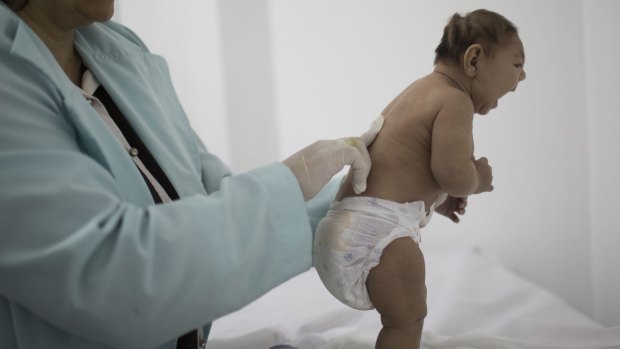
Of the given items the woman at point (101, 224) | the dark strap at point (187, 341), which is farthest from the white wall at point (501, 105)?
the dark strap at point (187, 341)

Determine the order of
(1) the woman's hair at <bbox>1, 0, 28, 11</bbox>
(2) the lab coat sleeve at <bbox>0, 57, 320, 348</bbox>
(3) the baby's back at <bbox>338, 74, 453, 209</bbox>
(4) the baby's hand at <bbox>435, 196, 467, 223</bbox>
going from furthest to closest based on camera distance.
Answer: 1. (4) the baby's hand at <bbox>435, 196, 467, 223</bbox>
2. (3) the baby's back at <bbox>338, 74, 453, 209</bbox>
3. (1) the woman's hair at <bbox>1, 0, 28, 11</bbox>
4. (2) the lab coat sleeve at <bbox>0, 57, 320, 348</bbox>

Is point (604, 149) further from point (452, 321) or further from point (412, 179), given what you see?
point (412, 179)

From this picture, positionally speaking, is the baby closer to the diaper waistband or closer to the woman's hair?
the diaper waistband

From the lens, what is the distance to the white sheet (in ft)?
3.90

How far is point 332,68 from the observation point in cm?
205

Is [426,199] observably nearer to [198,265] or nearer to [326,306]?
[198,265]

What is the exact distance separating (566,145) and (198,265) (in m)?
1.47

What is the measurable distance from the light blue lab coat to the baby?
158 millimetres

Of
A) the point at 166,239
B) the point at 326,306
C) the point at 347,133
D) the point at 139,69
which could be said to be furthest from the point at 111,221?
the point at 347,133

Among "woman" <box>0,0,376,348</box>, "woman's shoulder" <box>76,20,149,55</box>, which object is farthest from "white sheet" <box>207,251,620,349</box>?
"woman's shoulder" <box>76,20,149,55</box>

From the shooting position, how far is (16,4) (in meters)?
0.87

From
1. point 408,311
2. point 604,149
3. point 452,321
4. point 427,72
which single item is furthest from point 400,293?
point 427,72

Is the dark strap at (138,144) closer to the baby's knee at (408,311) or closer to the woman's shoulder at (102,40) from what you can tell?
the woman's shoulder at (102,40)

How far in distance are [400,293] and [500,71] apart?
448mm
